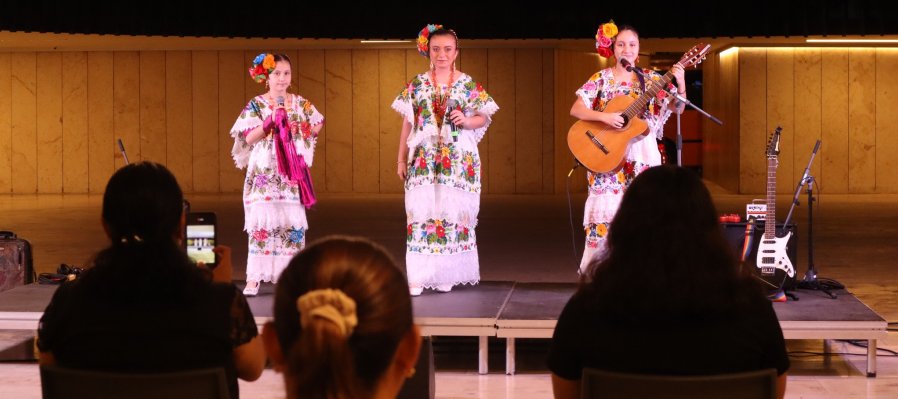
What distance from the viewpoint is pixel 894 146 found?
55.5 ft

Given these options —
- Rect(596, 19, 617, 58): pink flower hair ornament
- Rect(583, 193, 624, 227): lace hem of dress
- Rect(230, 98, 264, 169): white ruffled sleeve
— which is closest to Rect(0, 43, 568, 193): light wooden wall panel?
Rect(230, 98, 264, 169): white ruffled sleeve

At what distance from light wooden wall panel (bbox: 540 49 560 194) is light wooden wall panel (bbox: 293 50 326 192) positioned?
10.2ft

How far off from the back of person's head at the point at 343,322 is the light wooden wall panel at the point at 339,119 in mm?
16015

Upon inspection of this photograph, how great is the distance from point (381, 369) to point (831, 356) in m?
4.56

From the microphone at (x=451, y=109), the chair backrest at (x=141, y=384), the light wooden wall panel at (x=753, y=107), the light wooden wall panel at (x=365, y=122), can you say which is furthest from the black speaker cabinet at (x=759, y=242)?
the light wooden wall panel at (x=365, y=122)

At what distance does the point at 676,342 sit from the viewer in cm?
246

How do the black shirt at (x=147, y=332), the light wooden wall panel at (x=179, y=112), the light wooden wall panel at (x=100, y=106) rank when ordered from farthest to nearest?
the light wooden wall panel at (x=100, y=106), the light wooden wall panel at (x=179, y=112), the black shirt at (x=147, y=332)

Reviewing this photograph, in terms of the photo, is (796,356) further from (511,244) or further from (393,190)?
(393,190)

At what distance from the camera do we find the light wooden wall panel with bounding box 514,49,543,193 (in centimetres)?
1745

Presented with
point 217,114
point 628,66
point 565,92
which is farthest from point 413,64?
point 628,66

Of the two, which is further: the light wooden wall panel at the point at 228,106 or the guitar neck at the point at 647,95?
the light wooden wall panel at the point at 228,106

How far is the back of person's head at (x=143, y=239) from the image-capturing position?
2551 mm

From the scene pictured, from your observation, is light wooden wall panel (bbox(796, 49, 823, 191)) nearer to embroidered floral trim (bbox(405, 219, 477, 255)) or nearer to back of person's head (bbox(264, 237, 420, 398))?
embroidered floral trim (bbox(405, 219, 477, 255))

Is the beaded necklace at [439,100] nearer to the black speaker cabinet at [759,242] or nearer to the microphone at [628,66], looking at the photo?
the microphone at [628,66]
